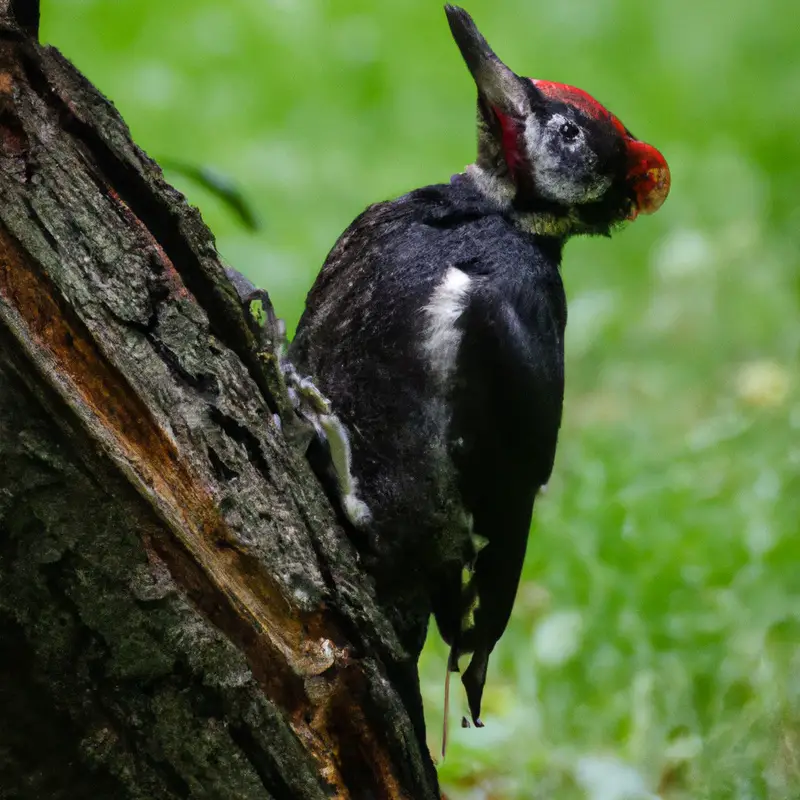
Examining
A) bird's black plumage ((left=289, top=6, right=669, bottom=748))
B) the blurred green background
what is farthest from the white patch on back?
the blurred green background

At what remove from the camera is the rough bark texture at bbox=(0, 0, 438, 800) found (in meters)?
1.55

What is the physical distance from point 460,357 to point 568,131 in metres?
0.64

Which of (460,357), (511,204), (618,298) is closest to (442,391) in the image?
(460,357)

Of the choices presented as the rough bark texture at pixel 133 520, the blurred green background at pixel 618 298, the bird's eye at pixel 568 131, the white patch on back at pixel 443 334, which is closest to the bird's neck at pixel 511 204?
the bird's eye at pixel 568 131

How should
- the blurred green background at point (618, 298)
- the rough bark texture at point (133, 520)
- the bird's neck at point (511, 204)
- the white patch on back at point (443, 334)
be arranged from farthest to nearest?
the blurred green background at point (618, 298) < the bird's neck at point (511, 204) < the white patch on back at point (443, 334) < the rough bark texture at point (133, 520)

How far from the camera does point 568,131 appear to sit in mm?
2518

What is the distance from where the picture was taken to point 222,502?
1.66 metres

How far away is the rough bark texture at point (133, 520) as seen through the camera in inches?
61.1

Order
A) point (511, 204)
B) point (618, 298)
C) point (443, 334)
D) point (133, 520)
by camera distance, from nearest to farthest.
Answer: point (133, 520) → point (443, 334) → point (511, 204) → point (618, 298)

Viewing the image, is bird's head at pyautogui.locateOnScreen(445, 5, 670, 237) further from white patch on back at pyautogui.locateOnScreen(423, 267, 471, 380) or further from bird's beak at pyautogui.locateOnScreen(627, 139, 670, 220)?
white patch on back at pyautogui.locateOnScreen(423, 267, 471, 380)

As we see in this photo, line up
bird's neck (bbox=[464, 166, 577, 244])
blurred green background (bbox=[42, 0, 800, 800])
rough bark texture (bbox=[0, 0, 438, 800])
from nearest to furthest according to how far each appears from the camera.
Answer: rough bark texture (bbox=[0, 0, 438, 800]), bird's neck (bbox=[464, 166, 577, 244]), blurred green background (bbox=[42, 0, 800, 800])

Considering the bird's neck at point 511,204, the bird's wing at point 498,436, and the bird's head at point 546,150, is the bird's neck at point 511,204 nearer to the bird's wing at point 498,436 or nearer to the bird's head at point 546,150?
the bird's head at point 546,150

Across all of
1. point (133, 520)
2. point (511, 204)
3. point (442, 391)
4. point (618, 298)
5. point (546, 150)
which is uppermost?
point (618, 298)

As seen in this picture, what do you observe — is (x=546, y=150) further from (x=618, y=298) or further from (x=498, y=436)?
(x=618, y=298)
